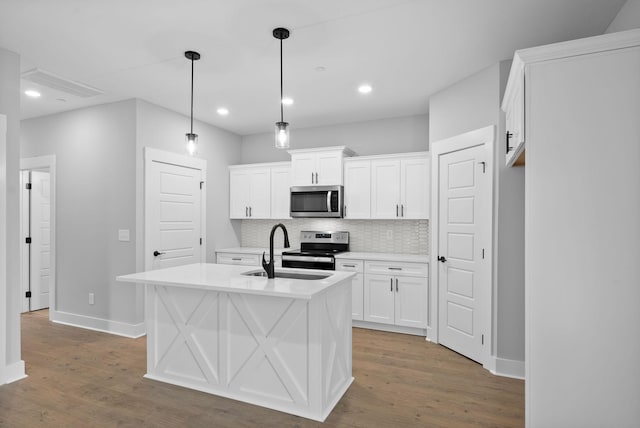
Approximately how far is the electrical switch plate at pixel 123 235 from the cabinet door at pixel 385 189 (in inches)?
118

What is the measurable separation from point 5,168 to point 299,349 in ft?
9.03

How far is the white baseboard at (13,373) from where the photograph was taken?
2840mm

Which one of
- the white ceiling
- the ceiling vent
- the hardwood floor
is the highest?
the white ceiling

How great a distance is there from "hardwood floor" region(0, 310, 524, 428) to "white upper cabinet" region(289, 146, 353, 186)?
228cm

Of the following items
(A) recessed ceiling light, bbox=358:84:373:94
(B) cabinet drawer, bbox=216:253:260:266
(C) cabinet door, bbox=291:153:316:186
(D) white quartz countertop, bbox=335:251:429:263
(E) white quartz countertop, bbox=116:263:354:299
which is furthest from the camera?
(B) cabinet drawer, bbox=216:253:260:266

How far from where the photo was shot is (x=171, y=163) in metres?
4.45

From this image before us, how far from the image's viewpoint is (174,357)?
281cm

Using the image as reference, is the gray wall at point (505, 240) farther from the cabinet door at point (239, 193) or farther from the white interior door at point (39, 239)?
the white interior door at point (39, 239)

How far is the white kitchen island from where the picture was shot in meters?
2.34

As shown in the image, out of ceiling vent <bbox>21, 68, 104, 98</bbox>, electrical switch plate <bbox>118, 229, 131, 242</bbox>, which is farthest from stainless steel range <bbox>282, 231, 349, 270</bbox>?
ceiling vent <bbox>21, 68, 104, 98</bbox>

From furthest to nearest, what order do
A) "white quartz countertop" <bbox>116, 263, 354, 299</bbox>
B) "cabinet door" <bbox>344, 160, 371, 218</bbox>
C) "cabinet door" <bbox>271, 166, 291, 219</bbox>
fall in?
"cabinet door" <bbox>271, 166, 291, 219</bbox> < "cabinet door" <bbox>344, 160, 371, 218</bbox> < "white quartz countertop" <bbox>116, 263, 354, 299</bbox>

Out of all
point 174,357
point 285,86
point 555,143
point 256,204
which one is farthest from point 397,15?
point 256,204

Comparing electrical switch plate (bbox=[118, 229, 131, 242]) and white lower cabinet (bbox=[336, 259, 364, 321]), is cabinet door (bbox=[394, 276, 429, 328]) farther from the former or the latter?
electrical switch plate (bbox=[118, 229, 131, 242])

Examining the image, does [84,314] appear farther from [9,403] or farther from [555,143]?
[555,143]
